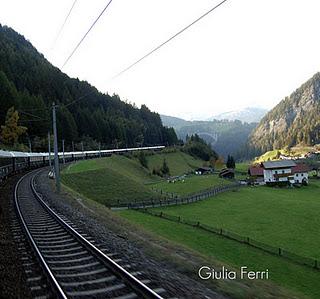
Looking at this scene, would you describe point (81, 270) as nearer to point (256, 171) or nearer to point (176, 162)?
point (256, 171)

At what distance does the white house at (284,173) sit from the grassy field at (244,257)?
263 feet

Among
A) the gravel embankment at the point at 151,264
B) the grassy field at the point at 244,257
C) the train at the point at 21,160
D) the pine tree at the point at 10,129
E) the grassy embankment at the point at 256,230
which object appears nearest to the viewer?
the gravel embankment at the point at 151,264

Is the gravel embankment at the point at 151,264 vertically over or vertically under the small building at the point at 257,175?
over

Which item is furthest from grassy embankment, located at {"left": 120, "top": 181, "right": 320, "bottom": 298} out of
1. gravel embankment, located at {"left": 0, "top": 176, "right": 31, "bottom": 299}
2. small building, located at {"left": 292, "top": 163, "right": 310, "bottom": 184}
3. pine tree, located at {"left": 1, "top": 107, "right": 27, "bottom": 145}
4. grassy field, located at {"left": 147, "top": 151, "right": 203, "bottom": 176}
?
grassy field, located at {"left": 147, "top": 151, "right": 203, "bottom": 176}

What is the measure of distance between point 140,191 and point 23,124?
5066 cm

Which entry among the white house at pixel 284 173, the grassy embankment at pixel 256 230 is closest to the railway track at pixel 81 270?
the grassy embankment at pixel 256 230

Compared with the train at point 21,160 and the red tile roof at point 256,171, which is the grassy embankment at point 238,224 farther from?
the red tile roof at point 256,171

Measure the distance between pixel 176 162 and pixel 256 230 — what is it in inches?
4993

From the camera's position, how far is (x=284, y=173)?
Answer: 118250mm

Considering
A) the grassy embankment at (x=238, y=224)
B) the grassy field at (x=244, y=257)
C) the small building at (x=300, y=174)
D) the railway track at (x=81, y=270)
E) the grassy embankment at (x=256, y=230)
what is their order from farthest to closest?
the small building at (x=300, y=174), the grassy embankment at (x=238, y=224), the grassy embankment at (x=256, y=230), the grassy field at (x=244, y=257), the railway track at (x=81, y=270)

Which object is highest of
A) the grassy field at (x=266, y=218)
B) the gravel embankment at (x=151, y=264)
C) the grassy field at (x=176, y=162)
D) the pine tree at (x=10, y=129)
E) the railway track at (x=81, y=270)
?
the pine tree at (x=10, y=129)

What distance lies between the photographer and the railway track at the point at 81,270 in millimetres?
10445

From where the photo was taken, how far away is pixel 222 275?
14.3 m

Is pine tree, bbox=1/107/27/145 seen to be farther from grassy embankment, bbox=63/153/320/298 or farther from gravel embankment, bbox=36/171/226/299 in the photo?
gravel embankment, bbox=36/171/226/299
